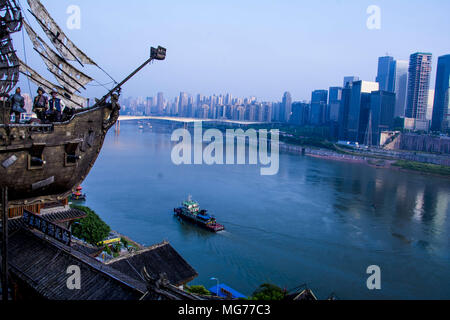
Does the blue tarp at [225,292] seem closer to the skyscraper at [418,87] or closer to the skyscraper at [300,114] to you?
the skyscraper at [418,87]

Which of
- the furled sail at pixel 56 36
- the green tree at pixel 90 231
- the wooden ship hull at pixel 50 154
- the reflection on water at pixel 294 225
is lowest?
the reflection on water at pixel 294 225

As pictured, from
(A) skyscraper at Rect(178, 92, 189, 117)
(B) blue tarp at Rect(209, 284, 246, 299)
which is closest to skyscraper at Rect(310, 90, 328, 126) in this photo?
(A) skyscraper at Rect(178, 92, 189, 117)

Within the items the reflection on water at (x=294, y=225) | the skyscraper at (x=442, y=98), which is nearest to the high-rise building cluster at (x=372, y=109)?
the skyscraper at (x=442, y=98)

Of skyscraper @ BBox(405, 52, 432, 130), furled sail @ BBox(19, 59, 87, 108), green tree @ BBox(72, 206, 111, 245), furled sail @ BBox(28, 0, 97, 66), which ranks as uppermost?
skyscraper @ BBox(405, 52, 432, 130)

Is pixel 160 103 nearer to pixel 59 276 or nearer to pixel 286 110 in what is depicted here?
pixel 286 110

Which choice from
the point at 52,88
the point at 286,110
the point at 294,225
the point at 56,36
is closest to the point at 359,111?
the point at 286,110

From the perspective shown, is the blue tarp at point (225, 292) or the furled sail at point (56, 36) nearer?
the furled sail at point (56, 36)

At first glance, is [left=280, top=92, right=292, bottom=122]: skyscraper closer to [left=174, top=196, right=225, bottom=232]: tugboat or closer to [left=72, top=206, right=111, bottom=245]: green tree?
[left=174, top=196, right=225, bottom=232]: tugboat
